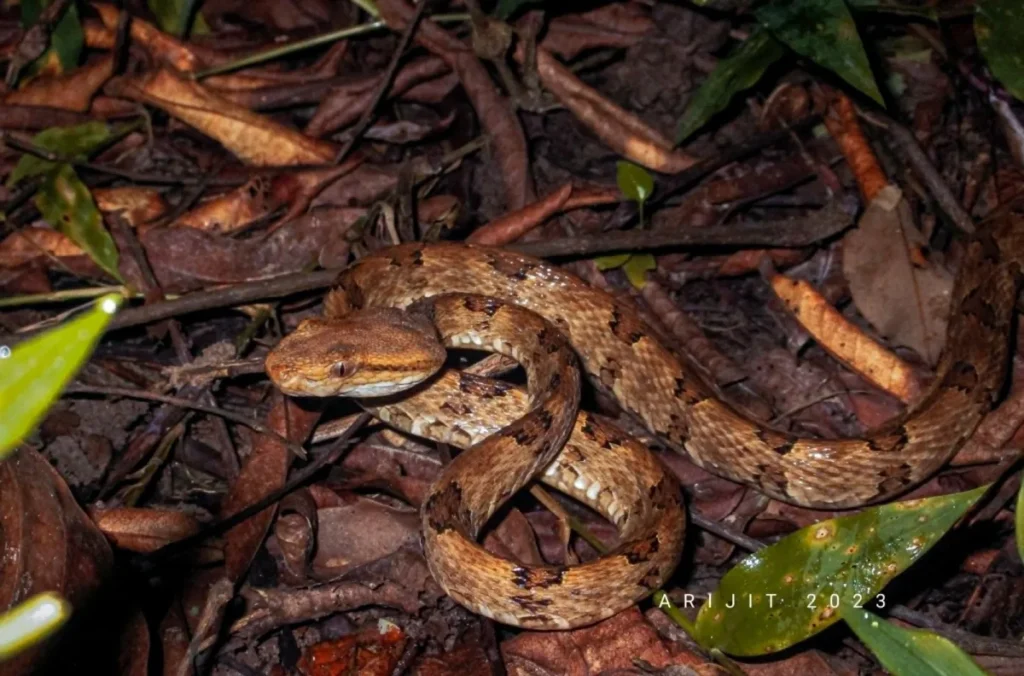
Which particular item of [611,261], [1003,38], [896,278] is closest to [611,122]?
[611,261]

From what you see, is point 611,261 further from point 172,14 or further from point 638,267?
point 172,14

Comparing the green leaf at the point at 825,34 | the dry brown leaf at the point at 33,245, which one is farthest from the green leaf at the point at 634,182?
the dry brown leaf at the point at 33,245

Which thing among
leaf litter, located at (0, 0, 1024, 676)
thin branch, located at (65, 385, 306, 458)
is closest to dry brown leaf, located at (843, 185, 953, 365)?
leaf litter, located at (0, 0, 1024, 676)

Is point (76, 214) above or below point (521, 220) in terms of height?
below

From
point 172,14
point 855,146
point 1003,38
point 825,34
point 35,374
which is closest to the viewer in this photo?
point 35,374

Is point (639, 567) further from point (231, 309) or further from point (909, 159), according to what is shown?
point (909, 159)

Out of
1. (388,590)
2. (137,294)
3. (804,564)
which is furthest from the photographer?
(137,294)

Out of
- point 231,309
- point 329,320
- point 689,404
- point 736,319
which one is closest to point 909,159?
point 736,319

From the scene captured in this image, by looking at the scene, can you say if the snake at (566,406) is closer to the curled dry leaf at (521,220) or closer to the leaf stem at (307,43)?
the curled dry leaf at (521,220)
